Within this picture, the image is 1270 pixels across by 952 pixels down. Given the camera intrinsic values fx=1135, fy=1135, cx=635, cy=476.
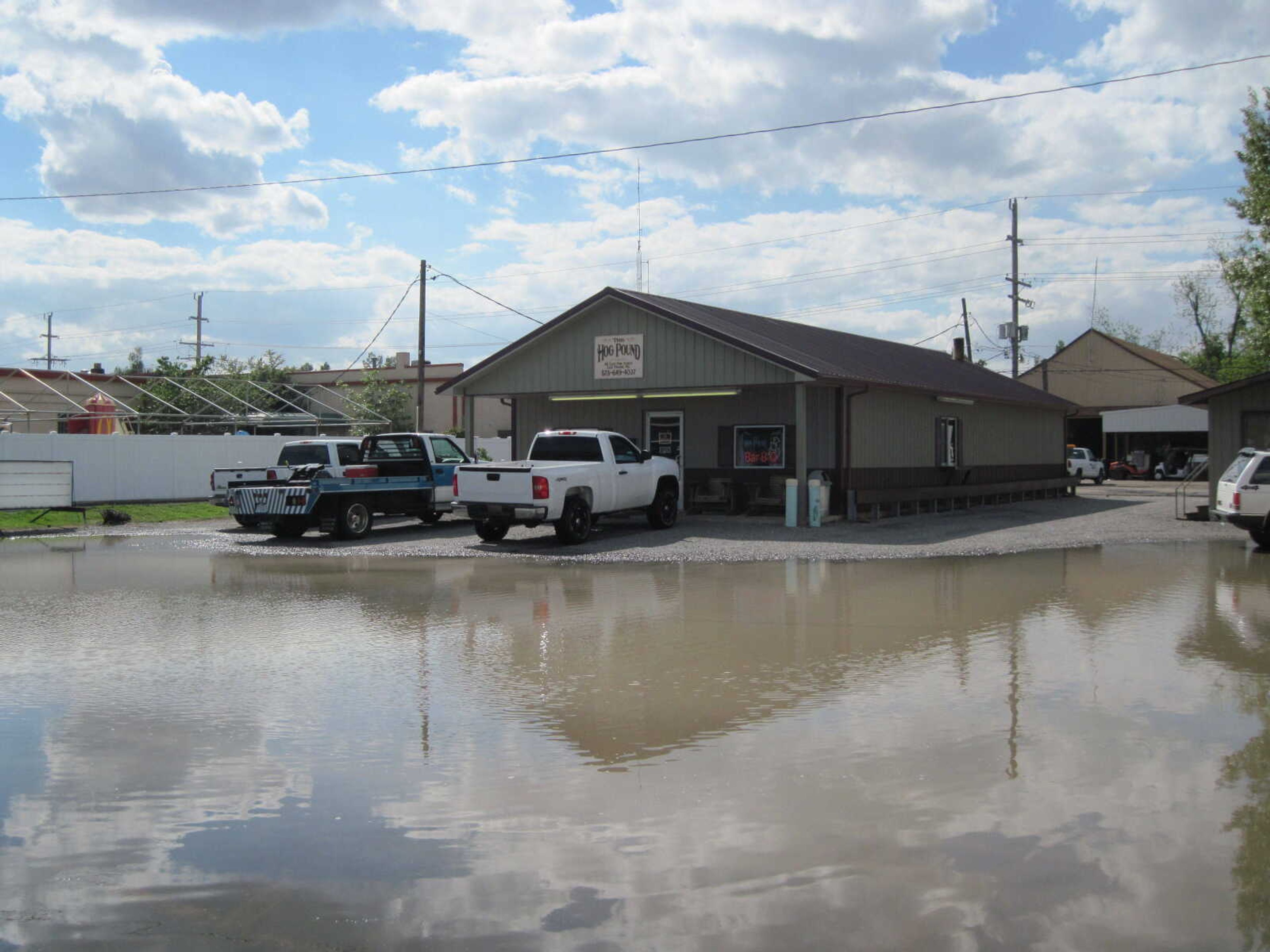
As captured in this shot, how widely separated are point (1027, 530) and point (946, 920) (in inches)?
786

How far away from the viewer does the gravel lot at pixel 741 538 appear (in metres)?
18.8

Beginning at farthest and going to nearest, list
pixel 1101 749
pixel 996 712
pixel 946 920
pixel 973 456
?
pixel 973 456 → pixel 996 712 → pixel 1101 749 → pixel 946 920

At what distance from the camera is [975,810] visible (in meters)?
5.52

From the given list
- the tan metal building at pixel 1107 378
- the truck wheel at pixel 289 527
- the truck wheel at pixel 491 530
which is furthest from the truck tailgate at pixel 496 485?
the tan metal building at pixel 1107 378

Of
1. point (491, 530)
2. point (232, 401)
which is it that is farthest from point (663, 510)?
point (232, 401)

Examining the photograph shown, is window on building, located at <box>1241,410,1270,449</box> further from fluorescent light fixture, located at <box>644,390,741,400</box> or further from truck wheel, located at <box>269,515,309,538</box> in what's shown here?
truck wheel, located at <box>269,515,309,538</box>

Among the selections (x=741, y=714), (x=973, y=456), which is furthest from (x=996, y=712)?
(x=973, y=456)

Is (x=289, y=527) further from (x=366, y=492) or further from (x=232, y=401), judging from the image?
(x=232, y=401)

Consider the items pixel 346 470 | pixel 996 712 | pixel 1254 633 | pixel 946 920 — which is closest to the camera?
pixel 946 920

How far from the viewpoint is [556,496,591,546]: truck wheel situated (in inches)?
776

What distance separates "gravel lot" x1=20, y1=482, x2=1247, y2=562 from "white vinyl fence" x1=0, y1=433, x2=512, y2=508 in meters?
4.59

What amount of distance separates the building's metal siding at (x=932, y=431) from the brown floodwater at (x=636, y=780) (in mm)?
13091

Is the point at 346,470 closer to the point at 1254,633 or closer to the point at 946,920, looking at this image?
the point at 1254,633

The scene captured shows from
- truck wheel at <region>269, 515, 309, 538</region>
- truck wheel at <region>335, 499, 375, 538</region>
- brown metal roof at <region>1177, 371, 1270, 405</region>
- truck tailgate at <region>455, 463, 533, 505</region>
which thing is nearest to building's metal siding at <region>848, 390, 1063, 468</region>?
brown metal roof at <region>1177, 371, 1270, 405</region>
